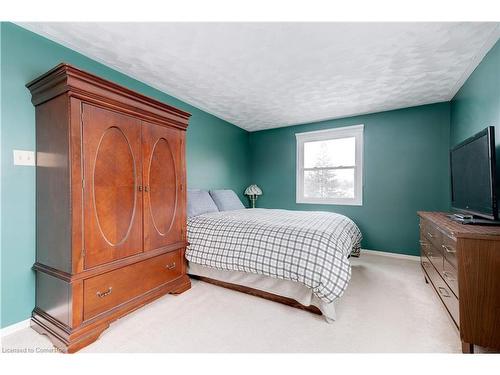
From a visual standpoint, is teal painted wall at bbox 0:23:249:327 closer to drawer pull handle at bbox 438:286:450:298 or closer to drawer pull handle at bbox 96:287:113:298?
drawer pull handle at bbox 96:287:113:298

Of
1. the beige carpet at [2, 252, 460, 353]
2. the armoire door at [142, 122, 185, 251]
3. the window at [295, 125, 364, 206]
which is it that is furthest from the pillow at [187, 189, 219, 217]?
the window at [295, 125, 364, 206]

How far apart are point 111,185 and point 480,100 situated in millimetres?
3559

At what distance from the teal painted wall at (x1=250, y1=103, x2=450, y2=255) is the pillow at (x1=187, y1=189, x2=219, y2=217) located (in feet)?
7.24

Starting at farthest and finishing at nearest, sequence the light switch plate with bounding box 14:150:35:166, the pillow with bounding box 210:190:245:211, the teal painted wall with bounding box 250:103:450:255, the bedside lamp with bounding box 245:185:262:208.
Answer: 1. the bedside lamp with bounding box 245:185:262:208
2. the pillow with bounding box 210:190:245:211
3. the teal painted wall with bounding box 250:103:450:255
4. the light switch plate with bounding box 14:150:35:166

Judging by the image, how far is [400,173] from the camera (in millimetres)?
3566

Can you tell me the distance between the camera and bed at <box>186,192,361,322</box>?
1854 millimetres

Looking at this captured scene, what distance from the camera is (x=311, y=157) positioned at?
440 centimetres

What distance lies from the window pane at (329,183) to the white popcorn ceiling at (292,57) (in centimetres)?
131

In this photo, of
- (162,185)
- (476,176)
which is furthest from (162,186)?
(476,176)

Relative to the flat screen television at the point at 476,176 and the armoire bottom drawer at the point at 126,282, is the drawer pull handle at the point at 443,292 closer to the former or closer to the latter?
the flat screen television at the point at 476,176

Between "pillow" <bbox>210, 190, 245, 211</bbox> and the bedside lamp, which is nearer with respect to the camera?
"pillow" <bbox>210, 190, 245, 211</bbox>

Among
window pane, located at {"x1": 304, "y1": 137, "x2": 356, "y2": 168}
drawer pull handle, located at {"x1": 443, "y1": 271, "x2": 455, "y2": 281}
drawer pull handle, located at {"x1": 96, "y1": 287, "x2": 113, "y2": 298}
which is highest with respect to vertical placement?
window pane, located at {"x1": 304, "y1": 137, "x2": 356, "y2": 168}

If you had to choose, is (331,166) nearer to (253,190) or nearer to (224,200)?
(253,190)
